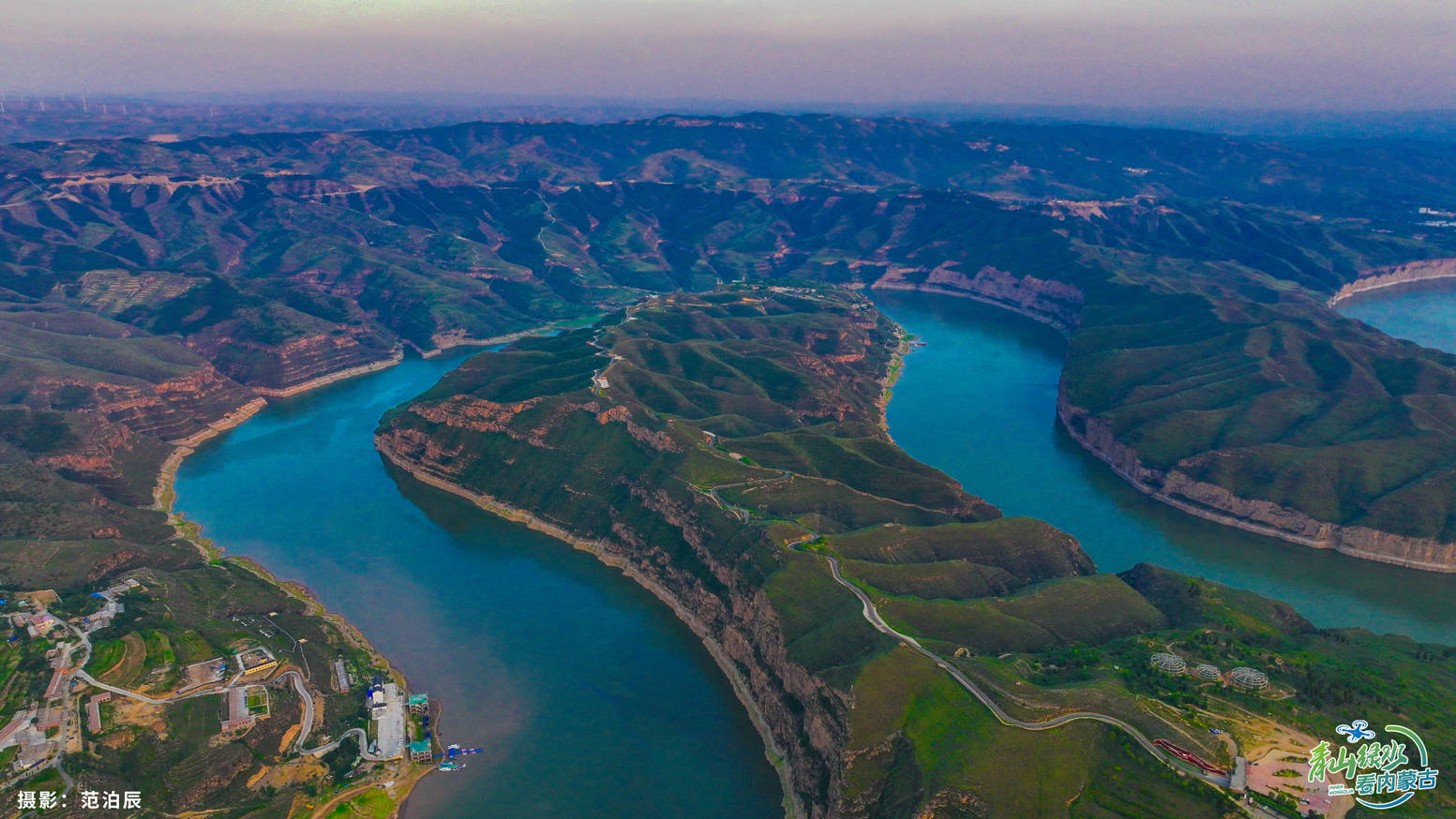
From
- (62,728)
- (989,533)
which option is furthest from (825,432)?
(62,728)

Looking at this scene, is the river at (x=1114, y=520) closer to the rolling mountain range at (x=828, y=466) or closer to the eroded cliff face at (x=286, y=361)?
the rolling mountain range at (x=828, y=466)

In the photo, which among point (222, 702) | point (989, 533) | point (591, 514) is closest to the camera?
point (222, 702)

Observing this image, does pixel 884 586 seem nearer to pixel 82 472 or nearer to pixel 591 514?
pixel 591 514

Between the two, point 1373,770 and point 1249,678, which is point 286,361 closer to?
point 1249,678

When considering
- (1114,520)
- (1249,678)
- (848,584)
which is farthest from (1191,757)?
(1114,520)

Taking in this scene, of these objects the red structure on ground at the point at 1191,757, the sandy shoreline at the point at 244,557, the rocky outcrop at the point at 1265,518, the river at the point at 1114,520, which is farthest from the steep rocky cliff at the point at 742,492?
the rocky outcrop at the point at 1265,518

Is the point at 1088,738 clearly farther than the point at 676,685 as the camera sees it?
No
